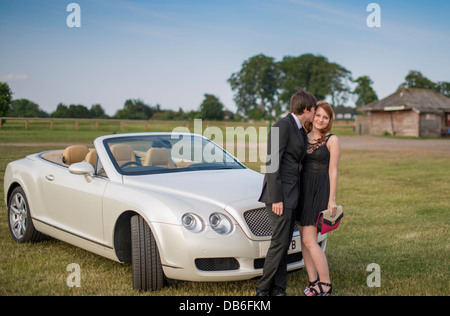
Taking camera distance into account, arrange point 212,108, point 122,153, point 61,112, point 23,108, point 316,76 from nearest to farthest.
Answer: point 122,153 → point 23,108 → point 61,112 → point 212,108 → point 316,76

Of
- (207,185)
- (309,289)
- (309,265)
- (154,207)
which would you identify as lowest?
(309,289)

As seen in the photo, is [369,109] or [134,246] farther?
[369,109]

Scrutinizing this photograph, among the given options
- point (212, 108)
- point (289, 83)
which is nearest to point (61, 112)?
point (212, 108)

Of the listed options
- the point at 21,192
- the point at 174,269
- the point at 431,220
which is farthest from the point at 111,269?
the point at 431,220

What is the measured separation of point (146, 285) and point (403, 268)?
300cm

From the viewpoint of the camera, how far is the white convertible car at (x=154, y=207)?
409cm

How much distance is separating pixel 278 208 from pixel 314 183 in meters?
0.50

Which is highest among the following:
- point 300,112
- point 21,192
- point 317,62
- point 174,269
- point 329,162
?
point 317,62

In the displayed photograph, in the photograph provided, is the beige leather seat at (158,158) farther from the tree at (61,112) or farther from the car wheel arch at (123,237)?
the tree at (61,112)

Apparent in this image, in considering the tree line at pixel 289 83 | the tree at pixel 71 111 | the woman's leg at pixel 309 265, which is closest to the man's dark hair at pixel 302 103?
the woman's leg at pixel 309 265

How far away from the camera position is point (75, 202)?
5191 mm

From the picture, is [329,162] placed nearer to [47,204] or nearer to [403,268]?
[403,268]

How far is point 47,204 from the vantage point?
5676 millimetres

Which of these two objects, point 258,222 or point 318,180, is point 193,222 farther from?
point 318,180
